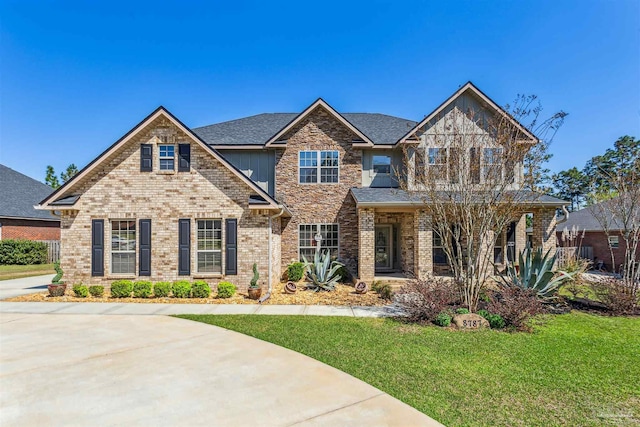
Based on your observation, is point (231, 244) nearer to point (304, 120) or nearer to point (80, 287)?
point (80, 287)

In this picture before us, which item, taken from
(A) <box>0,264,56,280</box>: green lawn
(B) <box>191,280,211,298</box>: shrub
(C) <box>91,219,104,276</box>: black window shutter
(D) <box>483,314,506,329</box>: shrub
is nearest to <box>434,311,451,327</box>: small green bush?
(D) <box>483,314,506,329</box>: shrub

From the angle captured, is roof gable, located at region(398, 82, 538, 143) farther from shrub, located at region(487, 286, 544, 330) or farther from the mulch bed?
shrub, located at region(487, 286, 544, 330)

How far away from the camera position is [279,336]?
6.87 m

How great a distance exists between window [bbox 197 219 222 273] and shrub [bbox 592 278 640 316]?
12278mm

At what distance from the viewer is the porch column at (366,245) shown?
1362 cm

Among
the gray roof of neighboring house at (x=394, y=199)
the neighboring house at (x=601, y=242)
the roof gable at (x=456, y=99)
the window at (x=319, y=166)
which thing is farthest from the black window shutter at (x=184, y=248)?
the neighboring house at (x=601, y=242)

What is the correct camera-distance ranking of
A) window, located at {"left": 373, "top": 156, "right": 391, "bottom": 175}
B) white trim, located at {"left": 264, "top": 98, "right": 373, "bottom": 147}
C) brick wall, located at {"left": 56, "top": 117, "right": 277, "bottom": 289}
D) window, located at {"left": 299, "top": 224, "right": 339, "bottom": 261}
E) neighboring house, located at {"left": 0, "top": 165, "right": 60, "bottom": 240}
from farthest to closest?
neighboring house, located at {"left": 0, "top": 165, "right": 60, "bottom": 240} → window, located at {"left": 373, "top": 156, "right": 391, "bottom": 175} → window, located at {"left": 299, "top": 224, "right": 339, "bottom": 261} → white trim, located at {"left": 264, "top": 98, "right": 373, "bottom": 147} → brick wall, located at {"left": 56, "top": 117, "right": 277, "bottom": 289}

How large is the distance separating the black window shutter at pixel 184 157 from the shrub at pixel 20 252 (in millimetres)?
17057

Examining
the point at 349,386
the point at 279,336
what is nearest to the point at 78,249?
the point at 279,336

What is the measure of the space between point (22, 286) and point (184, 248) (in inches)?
303

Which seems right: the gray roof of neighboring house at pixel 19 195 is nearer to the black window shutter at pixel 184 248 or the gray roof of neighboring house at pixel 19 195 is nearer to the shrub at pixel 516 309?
the black window shutter at pixel 184 248

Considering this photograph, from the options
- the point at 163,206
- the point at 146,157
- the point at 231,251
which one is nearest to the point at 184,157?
the point at 146,157

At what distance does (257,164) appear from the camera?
52.5 ft

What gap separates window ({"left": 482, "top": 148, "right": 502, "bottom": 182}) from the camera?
8.30 m
